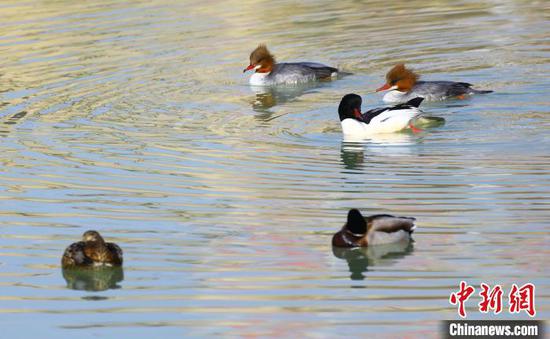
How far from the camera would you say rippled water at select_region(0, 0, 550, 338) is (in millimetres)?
11195

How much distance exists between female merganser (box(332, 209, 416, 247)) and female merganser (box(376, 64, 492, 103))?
25.6 ft

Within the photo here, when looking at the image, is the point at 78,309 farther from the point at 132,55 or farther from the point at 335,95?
the point at 132,55

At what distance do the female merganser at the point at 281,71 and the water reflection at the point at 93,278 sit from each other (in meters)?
10.8

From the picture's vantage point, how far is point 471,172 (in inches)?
612

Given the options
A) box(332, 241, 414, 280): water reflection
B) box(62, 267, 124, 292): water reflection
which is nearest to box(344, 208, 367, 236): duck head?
box(332, 241, 414, 280): water reflection

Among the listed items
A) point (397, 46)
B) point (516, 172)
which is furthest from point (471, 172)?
point (397, 46)

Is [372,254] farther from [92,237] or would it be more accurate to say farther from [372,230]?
[92,237]

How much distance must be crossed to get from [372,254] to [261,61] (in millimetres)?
10574

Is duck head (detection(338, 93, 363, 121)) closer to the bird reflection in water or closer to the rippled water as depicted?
the rippled water

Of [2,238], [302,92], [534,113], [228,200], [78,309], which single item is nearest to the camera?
[78,309]

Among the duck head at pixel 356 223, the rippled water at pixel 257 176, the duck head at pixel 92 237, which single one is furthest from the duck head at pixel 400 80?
the duck head at pixel 92 237

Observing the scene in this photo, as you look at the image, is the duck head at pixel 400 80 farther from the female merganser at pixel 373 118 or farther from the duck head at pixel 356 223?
the duck head at pixel 356 223

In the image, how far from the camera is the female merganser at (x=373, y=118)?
18328mm

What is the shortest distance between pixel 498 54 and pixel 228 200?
10.1 metres
